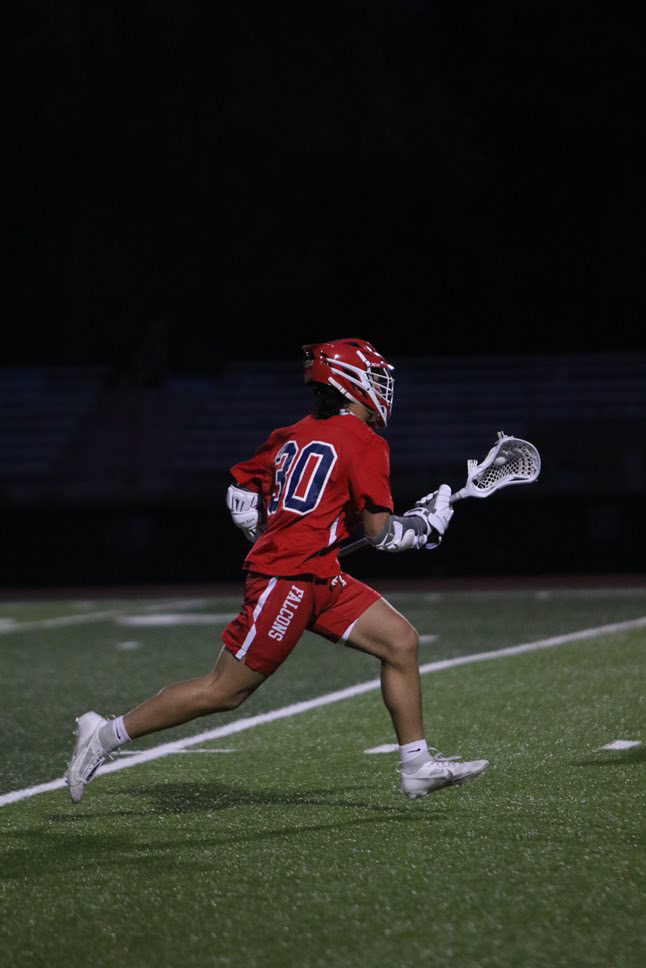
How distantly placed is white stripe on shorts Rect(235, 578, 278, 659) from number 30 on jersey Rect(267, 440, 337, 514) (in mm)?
274

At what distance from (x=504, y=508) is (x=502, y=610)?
15.4 ft

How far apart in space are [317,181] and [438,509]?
21369mm

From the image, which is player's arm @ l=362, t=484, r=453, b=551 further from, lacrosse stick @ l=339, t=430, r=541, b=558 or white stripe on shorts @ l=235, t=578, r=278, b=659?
lacrosse stick @ l=339, t=430, r=541, b=558

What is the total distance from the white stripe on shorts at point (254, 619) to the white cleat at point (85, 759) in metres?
0.59

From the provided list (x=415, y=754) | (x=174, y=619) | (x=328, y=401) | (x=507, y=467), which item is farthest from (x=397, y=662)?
(x=174, y=619)

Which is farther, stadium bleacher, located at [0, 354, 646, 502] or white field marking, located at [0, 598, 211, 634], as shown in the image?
stadium bleacher, located at [0, 354, 646, 502]

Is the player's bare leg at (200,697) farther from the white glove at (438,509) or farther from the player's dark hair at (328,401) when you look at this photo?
the player's dark hair at (328,401)

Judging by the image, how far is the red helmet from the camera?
228 inches

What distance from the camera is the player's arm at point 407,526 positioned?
5.64 m

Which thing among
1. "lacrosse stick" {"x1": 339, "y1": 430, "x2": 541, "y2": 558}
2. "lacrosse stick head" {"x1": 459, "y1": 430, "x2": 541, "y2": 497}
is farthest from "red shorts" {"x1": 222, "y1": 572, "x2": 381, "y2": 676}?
"lacrosse stick head" {"x1": 459, "y1": 430, "x2": 541, "y2": 497}

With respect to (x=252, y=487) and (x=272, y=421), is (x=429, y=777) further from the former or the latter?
(x=272, y=421)

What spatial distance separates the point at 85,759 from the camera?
5742 millimetres

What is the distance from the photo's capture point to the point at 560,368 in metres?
22.2

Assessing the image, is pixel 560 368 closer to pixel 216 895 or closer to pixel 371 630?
pixel 371 630
